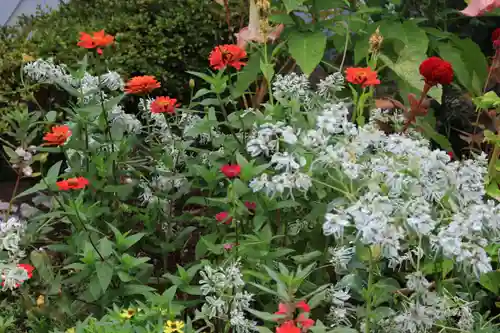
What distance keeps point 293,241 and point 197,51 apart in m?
2.01

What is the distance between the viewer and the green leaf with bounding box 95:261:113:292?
1876 millimetres

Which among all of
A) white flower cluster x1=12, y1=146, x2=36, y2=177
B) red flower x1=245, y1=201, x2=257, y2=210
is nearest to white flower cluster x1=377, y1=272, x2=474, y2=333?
red flower x1=245, y1=201, x2=257, y2=210

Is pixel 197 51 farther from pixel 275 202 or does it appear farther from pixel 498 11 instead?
pixel 275 202

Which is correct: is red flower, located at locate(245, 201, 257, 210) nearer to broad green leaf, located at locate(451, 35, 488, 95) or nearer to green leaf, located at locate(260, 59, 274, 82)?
green leaf, located at locate(260, 59, 274, 82)

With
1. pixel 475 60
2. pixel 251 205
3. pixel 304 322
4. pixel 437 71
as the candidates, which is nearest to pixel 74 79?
A: pixel 251 205

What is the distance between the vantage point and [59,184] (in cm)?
200

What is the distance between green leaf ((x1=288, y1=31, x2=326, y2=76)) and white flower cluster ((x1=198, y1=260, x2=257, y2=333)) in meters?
0.98

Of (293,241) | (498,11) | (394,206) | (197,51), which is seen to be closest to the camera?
(394,206)

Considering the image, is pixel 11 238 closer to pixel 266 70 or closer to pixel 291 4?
pixel 266 70

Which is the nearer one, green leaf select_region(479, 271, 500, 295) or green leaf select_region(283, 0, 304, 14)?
green leaf select_region(479, 271, 500, 295)

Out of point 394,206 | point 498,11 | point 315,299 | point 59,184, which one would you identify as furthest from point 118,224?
point 498,11

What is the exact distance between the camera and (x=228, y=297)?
1.85m

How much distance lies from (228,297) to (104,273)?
0.33 meters

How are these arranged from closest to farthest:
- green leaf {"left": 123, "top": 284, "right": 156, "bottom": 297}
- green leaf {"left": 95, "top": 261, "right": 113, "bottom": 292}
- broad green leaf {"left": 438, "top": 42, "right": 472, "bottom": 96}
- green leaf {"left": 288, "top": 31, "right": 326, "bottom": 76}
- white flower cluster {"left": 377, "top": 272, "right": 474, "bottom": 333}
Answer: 1. white flower cluster {"left": 377, "top": 272, "right": 474, "bottom": 333}
2. green leaf {"left": 95, "top": 261, "right": 113, "bottom": 292}
3. green leaf {"left": 123, "top": 284, "right": 156, "bottom": 297}
4. green leaf {"left": 288, "top": 31, "right": 326, "bottom": 76}
5. broad green leaf {"left": 438, "top": 42, "right": 472, "bottom": 96}
